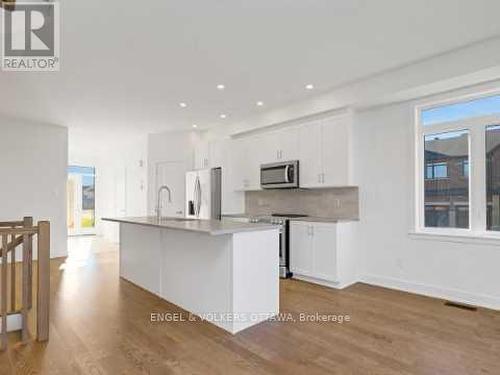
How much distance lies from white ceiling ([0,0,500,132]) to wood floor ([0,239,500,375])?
2.65 m

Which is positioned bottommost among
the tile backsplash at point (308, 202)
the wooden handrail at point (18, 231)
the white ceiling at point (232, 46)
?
the wooden handrail at point (18, 231)

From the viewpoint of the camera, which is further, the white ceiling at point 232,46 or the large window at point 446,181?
the large window at point 446,181

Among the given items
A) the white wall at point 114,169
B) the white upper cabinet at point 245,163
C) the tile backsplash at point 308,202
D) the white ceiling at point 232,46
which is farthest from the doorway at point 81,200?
the tile backsplash at point 308,202

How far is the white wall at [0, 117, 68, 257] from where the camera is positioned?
5648mm

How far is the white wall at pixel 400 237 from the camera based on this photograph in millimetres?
3422

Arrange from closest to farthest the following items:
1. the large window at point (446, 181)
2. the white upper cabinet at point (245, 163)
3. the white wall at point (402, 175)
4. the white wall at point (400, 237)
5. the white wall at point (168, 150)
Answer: the white wall at point (402, 175) < the white wall at point (400, 237) < the large window at point (446, 181) < the white upper cabinet at point (245, 163) < the white wall at point (168, 150)

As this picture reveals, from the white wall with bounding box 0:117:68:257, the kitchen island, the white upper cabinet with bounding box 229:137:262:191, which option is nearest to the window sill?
the kitchen island

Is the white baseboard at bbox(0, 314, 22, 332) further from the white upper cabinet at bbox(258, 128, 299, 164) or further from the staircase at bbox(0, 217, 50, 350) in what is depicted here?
the white upper cabinet at bbox(258, 128, 299, 164)

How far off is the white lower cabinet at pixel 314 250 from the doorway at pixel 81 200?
25.7ft

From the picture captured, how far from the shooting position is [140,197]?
25.4ft

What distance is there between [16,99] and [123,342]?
405cm

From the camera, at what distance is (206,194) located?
6301 mm

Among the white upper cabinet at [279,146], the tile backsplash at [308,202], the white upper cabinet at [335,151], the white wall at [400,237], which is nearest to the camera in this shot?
the white wall at [400,237]

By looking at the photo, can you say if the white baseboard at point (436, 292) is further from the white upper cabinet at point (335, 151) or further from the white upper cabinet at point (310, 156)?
the white upper cabinet at point (310, 156)
